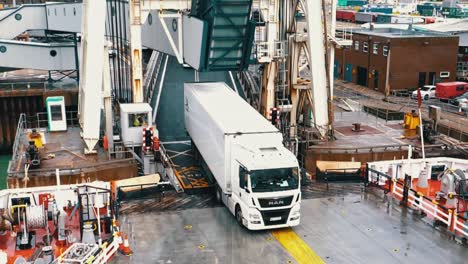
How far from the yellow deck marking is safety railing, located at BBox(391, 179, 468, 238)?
5.06 meters

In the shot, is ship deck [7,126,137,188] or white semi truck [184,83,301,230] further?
ship deck [7,126,137,188]

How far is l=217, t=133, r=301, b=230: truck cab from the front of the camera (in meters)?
18.8

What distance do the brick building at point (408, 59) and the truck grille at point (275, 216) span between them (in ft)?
110

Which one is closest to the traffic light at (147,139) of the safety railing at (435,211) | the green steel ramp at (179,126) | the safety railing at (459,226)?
the green steel ramp at (179,126)

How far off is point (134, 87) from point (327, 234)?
1363 cm

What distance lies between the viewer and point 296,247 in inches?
714

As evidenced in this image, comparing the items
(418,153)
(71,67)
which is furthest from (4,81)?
(418,153)

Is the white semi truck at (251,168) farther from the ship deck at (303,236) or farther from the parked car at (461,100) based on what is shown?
the parked car at (461,100)

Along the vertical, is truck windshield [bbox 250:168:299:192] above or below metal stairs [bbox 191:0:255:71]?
below

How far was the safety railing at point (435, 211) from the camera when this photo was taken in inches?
758

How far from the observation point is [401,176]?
24938mm

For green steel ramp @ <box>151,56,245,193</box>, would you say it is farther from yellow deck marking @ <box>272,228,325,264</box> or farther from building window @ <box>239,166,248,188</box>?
yellow deck marking @ <box>272,228,325,264</box>

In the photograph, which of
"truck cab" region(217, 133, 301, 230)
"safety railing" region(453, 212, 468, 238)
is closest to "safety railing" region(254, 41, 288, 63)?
"truck cab" region(217, 133, 301, 230)

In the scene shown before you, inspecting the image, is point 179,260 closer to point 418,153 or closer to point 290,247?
point 290,247
